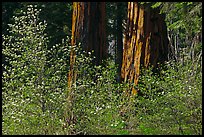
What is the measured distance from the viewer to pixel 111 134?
23.3 feet

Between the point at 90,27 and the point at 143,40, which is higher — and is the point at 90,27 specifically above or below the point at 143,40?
above

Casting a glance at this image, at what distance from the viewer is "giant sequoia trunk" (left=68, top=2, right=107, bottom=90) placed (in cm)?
918

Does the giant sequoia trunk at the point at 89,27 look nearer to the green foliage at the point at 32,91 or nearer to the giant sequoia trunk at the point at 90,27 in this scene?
the giant sequoia trunk at the point at 90,27

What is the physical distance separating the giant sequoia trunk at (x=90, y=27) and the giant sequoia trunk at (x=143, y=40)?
733 millimetres

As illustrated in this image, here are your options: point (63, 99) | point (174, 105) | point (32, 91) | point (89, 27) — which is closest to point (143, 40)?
point (89, 27)

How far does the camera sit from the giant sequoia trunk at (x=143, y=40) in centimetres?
912

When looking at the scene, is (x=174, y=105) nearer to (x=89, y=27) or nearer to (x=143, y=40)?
(x=143, y=40)

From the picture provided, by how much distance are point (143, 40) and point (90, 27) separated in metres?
1.13

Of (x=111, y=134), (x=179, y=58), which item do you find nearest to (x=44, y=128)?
(x=111, y=134)

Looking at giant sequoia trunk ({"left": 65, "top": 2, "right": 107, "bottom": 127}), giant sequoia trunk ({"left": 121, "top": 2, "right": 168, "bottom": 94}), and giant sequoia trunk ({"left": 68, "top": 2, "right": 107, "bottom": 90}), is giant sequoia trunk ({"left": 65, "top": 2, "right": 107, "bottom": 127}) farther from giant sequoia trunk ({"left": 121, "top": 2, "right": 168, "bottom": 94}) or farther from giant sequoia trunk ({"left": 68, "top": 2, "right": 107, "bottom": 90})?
giant sequoia trunk ({"left": 121, "top": 2, "right": 168, "bottom": 94})

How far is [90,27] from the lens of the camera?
9539mm

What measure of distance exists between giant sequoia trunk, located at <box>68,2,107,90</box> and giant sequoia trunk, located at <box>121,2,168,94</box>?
0.73m

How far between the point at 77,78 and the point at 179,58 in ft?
5.44

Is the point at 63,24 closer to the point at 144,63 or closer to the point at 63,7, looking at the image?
the point at 63,7
